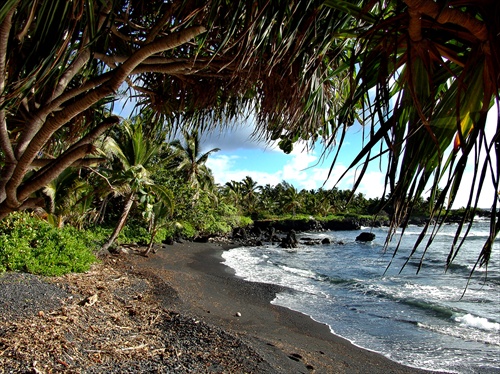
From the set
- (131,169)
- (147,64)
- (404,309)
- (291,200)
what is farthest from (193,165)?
(291,200)

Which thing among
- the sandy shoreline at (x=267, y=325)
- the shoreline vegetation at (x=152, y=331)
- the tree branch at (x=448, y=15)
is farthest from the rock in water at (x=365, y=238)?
the tree branch at (x=448, y=15)

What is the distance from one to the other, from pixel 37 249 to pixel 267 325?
18.3 ft

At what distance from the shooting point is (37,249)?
8695mm

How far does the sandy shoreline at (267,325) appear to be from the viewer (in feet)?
20.1

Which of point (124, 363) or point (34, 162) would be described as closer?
point (34, 162)

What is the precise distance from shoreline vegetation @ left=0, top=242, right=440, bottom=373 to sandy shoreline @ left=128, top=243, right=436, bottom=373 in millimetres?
27

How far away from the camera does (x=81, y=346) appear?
428cm

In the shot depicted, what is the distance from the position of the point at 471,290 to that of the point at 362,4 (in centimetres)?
1630

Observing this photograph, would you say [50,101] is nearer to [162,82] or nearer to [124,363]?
[162,82]

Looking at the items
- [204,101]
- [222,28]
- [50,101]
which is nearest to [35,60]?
[50,101]

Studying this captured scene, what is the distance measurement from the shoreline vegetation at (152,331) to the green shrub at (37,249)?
1.28 feet

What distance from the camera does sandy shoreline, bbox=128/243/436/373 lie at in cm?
614

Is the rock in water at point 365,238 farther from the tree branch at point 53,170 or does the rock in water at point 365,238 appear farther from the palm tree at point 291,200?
the tree branch at point 53,170

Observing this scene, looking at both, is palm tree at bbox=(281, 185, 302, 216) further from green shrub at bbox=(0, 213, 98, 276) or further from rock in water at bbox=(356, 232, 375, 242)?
green shrub at bbox=(0, 213, 98, 276)
